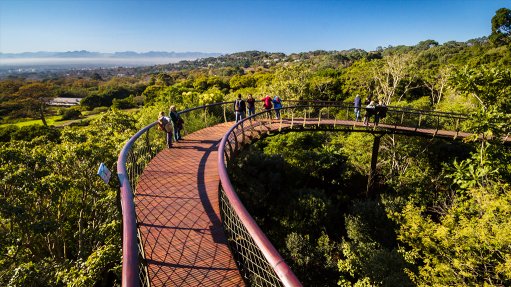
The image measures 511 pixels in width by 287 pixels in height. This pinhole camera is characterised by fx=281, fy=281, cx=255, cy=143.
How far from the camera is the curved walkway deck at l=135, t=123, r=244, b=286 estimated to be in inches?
158

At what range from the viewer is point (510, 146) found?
13328 mm

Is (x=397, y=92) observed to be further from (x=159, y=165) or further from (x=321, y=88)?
(x=159, y=165)

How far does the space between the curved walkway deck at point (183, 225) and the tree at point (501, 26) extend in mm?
69032

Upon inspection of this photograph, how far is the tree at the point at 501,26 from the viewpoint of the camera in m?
54.1

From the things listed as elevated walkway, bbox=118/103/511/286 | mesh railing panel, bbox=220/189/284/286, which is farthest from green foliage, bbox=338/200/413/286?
mesh railing panel, bbox=220/189/284/286

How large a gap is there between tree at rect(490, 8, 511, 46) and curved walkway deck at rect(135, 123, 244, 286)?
226 feet

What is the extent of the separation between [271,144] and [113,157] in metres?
14.1

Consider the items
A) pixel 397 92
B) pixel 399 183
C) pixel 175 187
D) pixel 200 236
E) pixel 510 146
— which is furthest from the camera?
pixel 397 92

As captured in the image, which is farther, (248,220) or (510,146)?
(510,146)

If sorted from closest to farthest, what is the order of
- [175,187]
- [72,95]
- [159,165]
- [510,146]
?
[175,187] < [159,165] < [510,146] < [72,95]

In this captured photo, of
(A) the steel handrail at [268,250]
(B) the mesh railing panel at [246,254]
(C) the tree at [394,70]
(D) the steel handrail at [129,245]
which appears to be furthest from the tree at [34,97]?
(A) the steel handrail at [268,250]

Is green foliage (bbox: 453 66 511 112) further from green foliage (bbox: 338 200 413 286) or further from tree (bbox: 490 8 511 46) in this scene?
tree (bbox: 490 8 511 46)

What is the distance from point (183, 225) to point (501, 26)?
7503cm

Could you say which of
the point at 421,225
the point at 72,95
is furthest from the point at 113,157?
the point at 72,95
